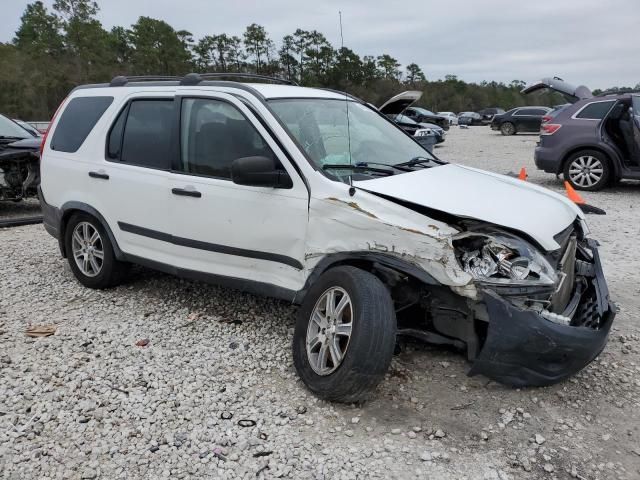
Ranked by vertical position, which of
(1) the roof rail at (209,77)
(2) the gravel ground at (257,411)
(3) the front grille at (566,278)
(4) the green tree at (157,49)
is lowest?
(2) the gravel ground at (257,411)

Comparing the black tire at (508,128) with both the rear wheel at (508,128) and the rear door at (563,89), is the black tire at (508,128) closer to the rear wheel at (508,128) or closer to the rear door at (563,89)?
the rear wheel at (508,128)

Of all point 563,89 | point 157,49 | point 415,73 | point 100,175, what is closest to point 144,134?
point 100,175

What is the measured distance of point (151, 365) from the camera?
3.61 metres

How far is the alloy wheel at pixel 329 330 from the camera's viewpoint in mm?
3127

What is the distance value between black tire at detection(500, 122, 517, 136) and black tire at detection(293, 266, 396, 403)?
29251 millimetres

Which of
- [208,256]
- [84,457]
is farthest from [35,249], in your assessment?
[84,457]

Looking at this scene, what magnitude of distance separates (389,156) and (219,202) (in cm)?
133

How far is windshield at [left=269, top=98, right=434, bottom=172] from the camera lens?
3715 millimetres

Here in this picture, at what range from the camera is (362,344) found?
290cm

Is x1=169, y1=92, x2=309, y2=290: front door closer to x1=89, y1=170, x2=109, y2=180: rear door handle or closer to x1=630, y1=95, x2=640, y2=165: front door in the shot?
x1=89, y1=170, x2=109, y2=180: rear door handle

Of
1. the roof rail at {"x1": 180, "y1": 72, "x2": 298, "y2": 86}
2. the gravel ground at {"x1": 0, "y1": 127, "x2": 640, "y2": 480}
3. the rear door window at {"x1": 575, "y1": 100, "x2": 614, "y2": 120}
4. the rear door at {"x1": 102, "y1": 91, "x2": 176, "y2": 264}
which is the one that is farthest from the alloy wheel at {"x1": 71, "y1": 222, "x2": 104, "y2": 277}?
the rear door window at {"x1": 575, "y1": 100, "x2": 614, "y2": 120}

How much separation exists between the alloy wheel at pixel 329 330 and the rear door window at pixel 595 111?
865 cm

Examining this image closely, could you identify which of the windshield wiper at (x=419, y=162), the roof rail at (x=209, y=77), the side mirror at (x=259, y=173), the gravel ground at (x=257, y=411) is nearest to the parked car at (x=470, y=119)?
the roof rail at (x=209, y=77)

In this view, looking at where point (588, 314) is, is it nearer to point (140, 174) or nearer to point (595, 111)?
point (140, 174)
